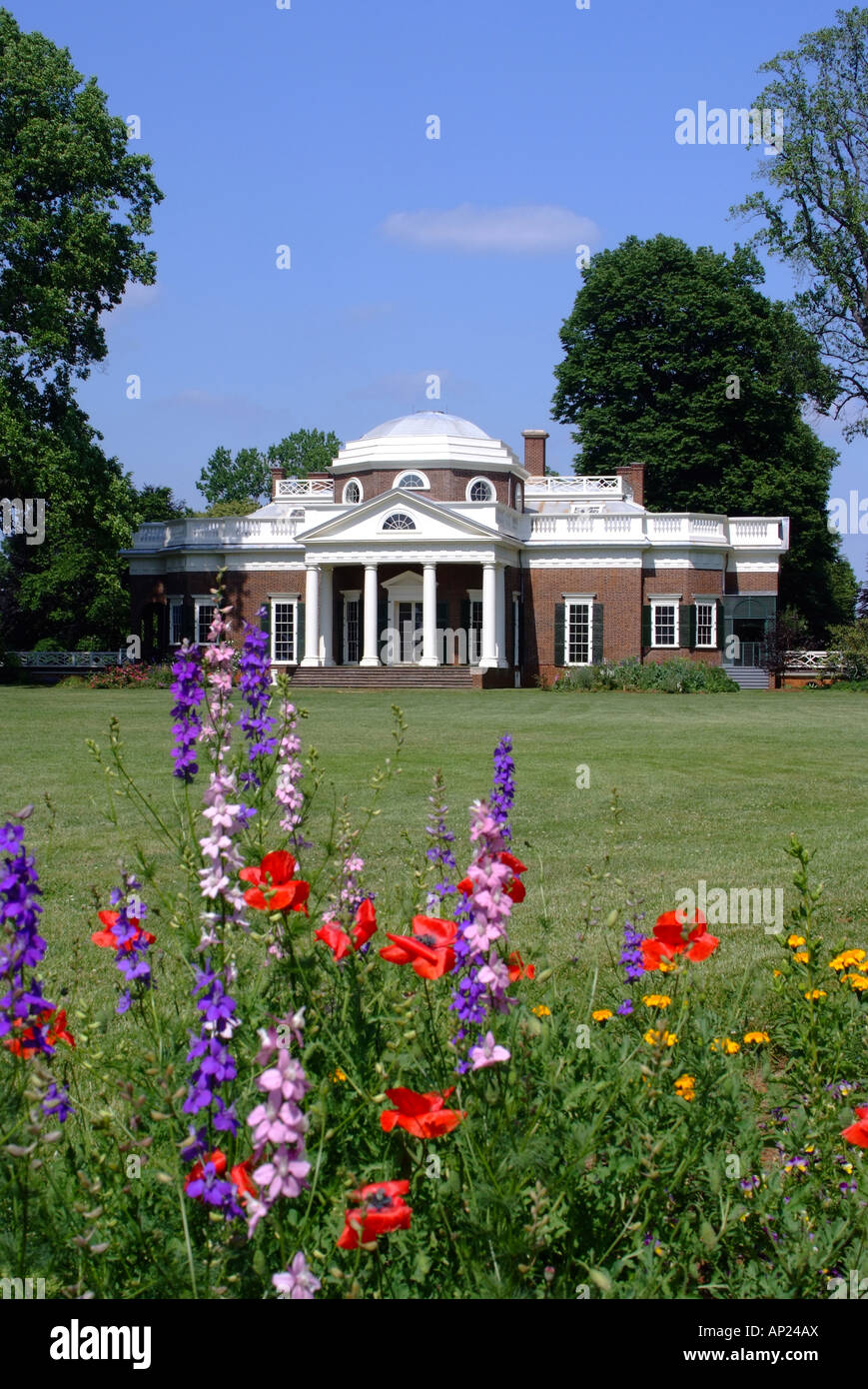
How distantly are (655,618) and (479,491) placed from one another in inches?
308

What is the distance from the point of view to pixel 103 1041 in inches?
169

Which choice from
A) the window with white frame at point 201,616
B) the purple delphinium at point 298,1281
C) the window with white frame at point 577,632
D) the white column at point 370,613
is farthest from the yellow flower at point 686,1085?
the window with white frame at point 201,616

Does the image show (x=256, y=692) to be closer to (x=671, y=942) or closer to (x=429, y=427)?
(x=671, y=942)

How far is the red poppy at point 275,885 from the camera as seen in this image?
258 centimetres

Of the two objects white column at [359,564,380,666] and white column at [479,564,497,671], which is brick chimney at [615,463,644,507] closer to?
white column at [479,564,497,671]

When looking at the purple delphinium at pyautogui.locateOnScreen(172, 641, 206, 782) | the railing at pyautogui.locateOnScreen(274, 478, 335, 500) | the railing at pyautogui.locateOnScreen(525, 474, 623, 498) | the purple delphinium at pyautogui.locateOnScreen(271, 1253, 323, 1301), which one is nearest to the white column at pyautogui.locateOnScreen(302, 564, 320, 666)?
the railing at pyautogui.locateOnScreen(274, 478, 335, 500)

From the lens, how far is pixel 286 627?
44812 millimetres

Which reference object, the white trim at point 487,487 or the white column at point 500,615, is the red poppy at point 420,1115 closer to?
the white column at point 500,615

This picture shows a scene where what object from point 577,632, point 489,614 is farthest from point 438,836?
point 577,632

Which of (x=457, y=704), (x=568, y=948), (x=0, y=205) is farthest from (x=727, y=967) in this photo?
(x=0, y=205)

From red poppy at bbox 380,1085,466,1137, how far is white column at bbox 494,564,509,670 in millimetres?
38790

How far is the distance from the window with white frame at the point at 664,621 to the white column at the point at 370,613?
9.55 m
